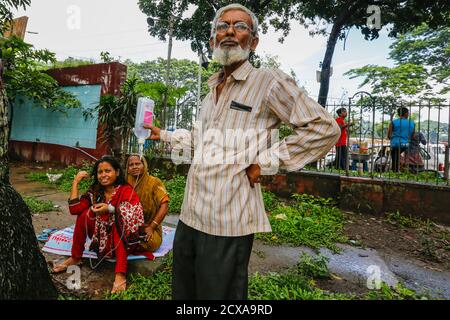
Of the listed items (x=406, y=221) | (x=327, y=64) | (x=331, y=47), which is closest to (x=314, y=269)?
(x=406, y=221)

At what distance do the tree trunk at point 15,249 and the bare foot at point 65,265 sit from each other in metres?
0.58

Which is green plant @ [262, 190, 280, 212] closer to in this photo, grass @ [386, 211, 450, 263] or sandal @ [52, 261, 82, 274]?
grass @ [386, 211, 450, 263]

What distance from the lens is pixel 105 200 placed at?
274cm

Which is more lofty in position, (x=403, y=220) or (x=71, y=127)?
(x=71, y=127)

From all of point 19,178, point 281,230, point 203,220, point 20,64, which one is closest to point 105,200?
point 203,220

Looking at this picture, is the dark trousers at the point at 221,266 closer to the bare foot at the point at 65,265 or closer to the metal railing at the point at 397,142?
the bare foot at the point at 65,265

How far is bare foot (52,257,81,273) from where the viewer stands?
259 centimetres

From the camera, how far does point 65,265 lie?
2637 mm

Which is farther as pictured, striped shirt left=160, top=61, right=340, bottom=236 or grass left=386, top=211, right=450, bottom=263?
grass left=386, top=211, right=450, bottom=263

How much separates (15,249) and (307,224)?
353 cm

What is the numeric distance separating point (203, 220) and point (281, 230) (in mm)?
2867

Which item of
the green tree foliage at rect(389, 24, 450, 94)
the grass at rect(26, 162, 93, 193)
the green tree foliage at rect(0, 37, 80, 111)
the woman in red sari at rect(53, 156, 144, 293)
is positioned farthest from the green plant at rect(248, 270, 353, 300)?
the green tree foliage at rect(389, 24, 450, 94)

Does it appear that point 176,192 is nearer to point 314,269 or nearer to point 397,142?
point 314,269
